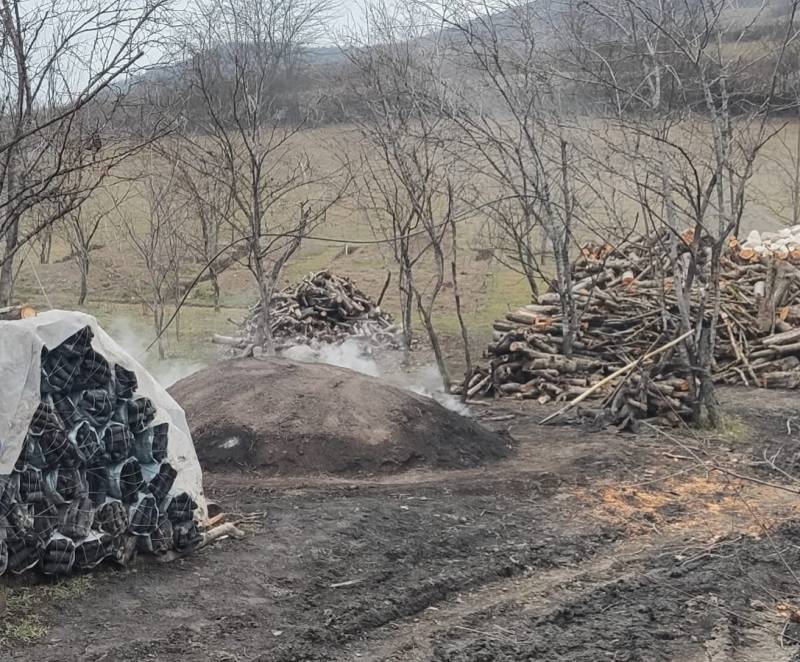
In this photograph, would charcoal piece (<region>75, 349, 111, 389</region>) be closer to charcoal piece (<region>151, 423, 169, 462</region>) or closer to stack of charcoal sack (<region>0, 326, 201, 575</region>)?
stack of charcoal sack (<region>0, 326, 201, 575</region>)

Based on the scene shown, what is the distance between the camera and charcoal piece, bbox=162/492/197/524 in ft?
19.1

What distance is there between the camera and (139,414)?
575 cm

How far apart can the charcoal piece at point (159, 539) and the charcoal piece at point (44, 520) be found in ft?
2.02

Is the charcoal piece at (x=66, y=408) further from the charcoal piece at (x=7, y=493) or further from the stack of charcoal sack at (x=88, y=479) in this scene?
the charcoal piece at (x=7, y=493)

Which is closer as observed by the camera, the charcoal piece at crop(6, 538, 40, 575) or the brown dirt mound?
the charcoal piece at crop(6, 538, 40, 575)

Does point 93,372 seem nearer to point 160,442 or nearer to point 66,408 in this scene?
point 66,408

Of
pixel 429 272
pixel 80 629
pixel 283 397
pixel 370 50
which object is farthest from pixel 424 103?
pixel 429 272

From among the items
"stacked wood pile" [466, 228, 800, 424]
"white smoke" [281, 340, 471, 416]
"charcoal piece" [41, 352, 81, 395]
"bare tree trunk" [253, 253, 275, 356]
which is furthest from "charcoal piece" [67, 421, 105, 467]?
"white smoke" [281, 340, 471, 416]

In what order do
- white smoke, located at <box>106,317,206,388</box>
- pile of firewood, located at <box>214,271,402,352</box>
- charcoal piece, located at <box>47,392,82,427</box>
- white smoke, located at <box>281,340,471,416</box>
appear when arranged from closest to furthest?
charcoal piece, located at <box>47,392,82,427</box> → white smoke, located at <box>281,340,471,416</box> → white smoke, located at <box>106,317,206,388</box> → pile of firewood, located at <box>214,271,402,352</box>

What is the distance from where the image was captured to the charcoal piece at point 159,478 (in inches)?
227

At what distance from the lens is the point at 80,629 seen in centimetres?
482

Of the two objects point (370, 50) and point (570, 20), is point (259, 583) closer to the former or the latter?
point (570, 20)

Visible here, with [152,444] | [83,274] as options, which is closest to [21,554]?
[152,444]

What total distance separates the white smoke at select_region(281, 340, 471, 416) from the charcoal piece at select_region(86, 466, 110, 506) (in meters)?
7.57
